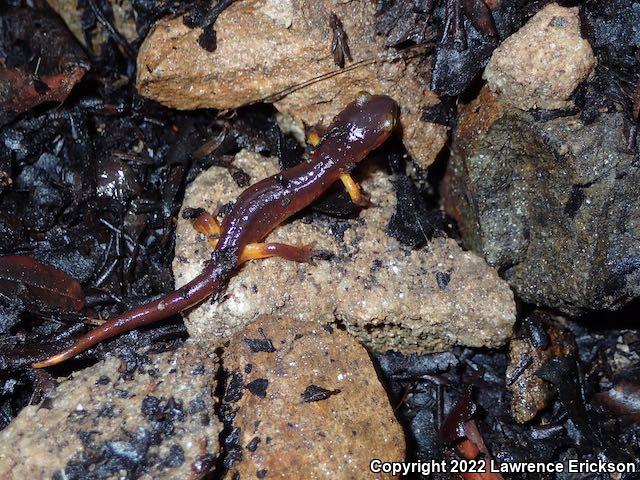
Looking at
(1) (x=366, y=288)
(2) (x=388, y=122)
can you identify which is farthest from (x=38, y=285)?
(2) (x=388, y=122)

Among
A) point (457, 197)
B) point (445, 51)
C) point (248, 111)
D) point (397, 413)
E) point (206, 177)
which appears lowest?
point (397, 413)

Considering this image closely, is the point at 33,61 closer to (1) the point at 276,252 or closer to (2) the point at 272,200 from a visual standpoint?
(2) the point at 272,200

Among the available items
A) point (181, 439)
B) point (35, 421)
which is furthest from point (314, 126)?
point (35, 421)

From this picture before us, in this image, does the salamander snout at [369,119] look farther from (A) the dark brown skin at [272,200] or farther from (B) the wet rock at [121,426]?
(B) the wet rock at [121,426]

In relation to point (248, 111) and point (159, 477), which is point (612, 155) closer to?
point (248, 111)

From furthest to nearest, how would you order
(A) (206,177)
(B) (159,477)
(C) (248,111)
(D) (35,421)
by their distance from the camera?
(C) (248,111) → (A) (206,177) → (D) (35,421) → (B) (159,477)

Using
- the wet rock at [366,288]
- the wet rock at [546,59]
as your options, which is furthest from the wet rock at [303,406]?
the wet rock at [546,59]
